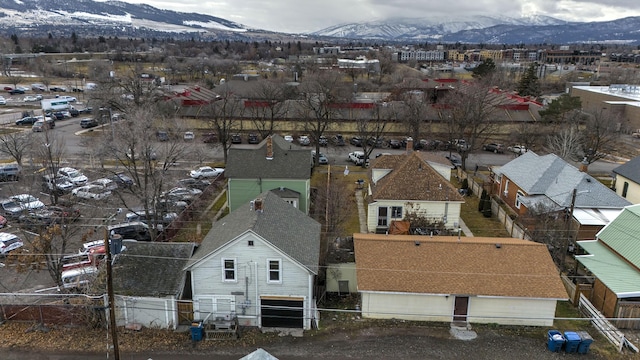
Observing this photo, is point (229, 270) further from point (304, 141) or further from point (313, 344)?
point (304, 141)

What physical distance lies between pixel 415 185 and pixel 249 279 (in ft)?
55.9

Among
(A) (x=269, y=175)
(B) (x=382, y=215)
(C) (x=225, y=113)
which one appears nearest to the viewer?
(B) (x=382, y=215)

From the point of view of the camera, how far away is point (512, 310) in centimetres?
2338

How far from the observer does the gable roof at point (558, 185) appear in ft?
114

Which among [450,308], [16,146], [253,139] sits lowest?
[450,308]

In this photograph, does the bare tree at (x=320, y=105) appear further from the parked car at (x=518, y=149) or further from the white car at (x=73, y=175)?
the white car at (x=73, y=175)

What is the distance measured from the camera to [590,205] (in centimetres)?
3456

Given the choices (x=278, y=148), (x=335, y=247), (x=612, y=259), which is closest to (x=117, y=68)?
(x=278, y=148)

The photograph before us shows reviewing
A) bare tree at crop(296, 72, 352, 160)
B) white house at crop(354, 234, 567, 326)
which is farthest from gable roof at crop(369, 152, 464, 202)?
bare tree at crop(296, 72, 352, 160)

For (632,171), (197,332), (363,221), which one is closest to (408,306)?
(197,332)

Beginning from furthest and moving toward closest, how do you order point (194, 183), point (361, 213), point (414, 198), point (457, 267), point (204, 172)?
point (204, 172)
point (194, 183)
point (361, 213)
point (414, 198)
point (457, 267)

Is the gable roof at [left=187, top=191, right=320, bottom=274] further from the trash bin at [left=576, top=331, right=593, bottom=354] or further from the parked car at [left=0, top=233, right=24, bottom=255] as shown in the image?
the parked car at [left=0, top=233, right=24, bottom=255]

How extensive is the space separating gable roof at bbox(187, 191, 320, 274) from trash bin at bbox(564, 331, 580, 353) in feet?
40.4

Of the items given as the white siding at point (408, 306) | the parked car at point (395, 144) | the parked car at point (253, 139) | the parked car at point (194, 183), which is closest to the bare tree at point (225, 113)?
the parked car at point (253, 139)
